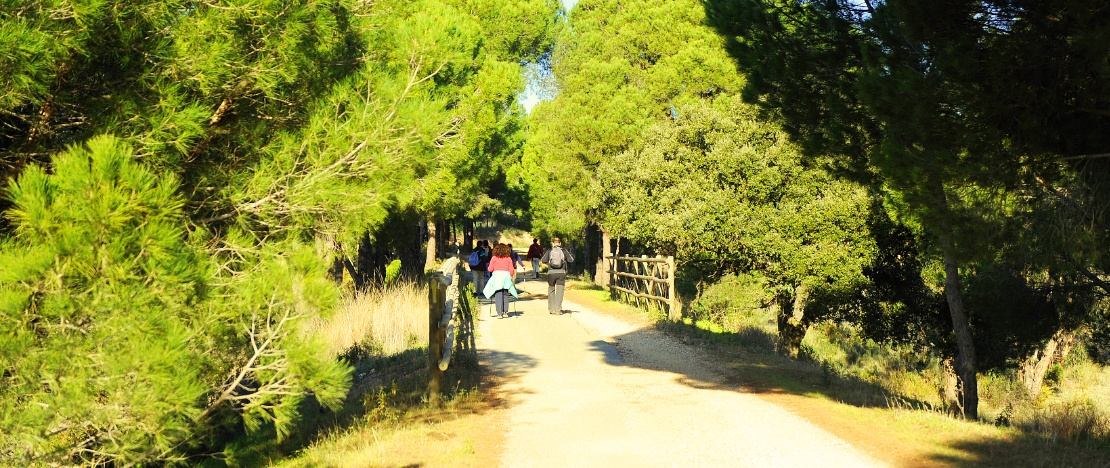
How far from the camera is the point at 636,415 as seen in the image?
9391mm

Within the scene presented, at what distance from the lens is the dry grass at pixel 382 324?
16.5 m

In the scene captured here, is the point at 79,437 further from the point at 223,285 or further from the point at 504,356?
the point at 504,356

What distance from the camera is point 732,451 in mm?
7828

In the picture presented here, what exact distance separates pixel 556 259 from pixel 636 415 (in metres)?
10.6

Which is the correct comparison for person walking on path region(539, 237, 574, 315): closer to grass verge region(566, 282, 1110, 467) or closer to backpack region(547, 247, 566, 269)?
backpack region(547, 247, 566, 269)

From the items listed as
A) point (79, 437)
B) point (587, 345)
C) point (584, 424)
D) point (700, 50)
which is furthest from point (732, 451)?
point (700, 50)

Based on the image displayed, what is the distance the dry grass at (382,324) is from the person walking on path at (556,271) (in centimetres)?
307

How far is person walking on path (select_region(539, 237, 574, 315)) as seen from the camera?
19922mm

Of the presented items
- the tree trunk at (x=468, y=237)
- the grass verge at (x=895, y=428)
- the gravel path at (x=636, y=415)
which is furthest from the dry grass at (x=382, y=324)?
the tree trunk at (x=468, y=237)

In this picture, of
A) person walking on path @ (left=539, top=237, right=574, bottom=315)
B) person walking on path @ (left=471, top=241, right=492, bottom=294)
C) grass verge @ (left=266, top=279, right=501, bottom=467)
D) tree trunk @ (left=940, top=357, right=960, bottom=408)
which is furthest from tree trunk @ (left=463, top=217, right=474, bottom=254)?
grass verge @ (left=266, top=279, right=501, bottom=467)

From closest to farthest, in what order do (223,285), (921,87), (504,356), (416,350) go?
1. (223,285)
2. (921,87)
3. (504,356)
4. (416,350)

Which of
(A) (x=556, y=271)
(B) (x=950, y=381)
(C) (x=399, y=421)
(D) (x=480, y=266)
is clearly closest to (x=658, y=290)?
(A) (x=556, y=271)

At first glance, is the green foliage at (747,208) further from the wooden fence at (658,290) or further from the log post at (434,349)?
the log post at (434,349)

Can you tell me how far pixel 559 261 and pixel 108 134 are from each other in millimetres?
14901
